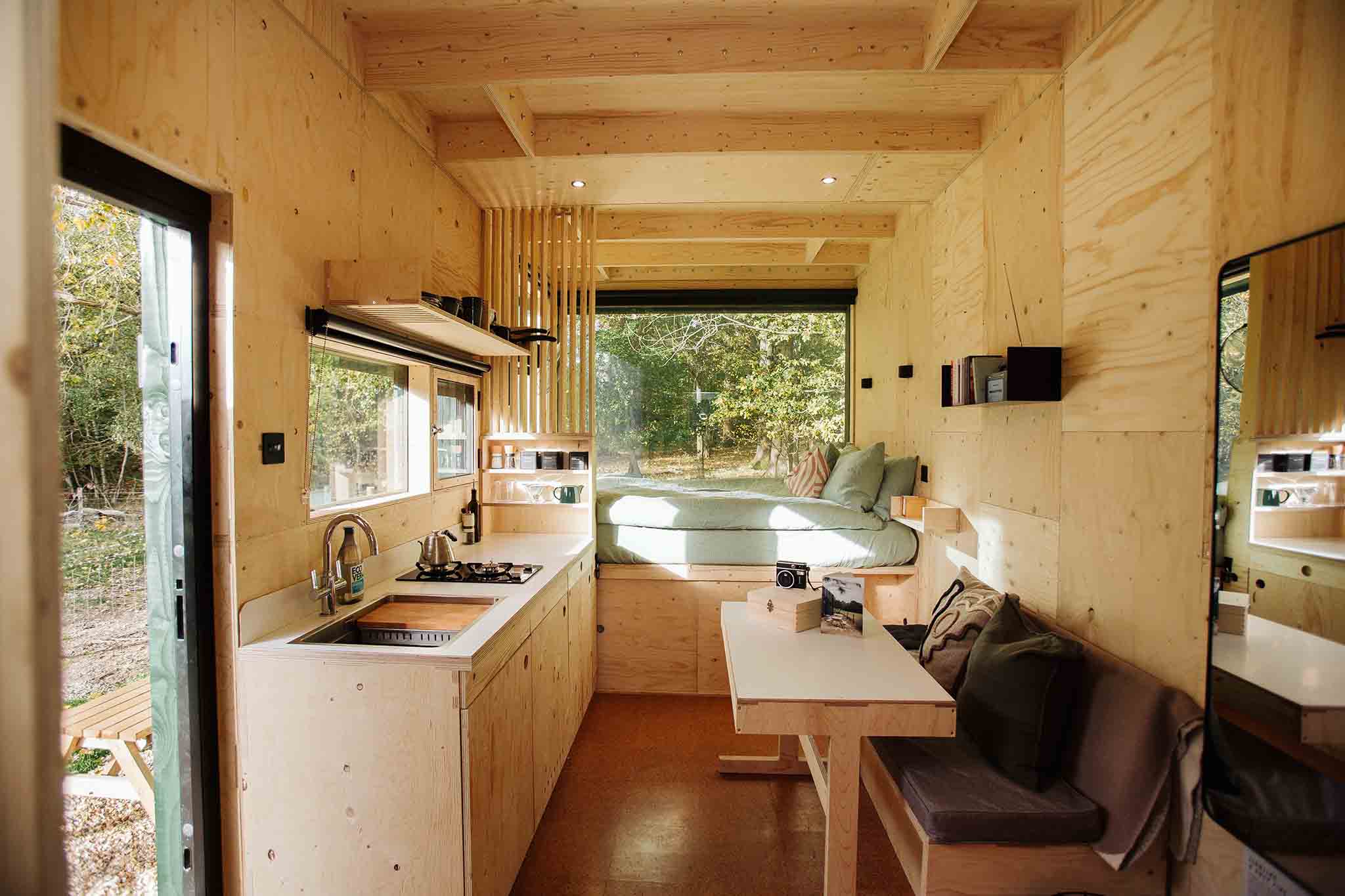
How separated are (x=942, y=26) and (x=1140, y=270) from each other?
1022 mm

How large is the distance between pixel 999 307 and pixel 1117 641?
4.65ft

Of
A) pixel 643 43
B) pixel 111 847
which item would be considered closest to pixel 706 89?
pixel 643 43

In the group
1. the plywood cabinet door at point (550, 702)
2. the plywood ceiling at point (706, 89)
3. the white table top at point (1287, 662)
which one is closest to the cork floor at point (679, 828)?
the plywood cabinet door at point (550, 702)

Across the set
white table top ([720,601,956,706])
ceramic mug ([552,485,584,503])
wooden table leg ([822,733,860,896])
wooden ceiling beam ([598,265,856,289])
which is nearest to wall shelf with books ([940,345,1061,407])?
white table top ([720,601,956,706])

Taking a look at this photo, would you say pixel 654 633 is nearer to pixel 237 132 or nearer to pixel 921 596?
pixel 921 596

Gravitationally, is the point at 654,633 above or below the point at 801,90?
below

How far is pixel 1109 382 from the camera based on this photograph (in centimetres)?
188

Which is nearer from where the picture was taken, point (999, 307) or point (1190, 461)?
point (1190, 461)

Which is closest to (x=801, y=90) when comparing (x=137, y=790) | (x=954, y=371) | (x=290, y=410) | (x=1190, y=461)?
(x=954, y=371)

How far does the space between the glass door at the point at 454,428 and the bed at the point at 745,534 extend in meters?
0.89

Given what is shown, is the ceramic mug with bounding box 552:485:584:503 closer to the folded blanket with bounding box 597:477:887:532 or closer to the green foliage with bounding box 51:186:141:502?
the folded blanket with bounding box 597:477:887:532

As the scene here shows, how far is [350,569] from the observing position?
2041 millimetres

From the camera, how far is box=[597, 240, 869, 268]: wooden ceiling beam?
4242mm

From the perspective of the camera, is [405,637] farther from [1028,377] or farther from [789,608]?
[1028,377]
